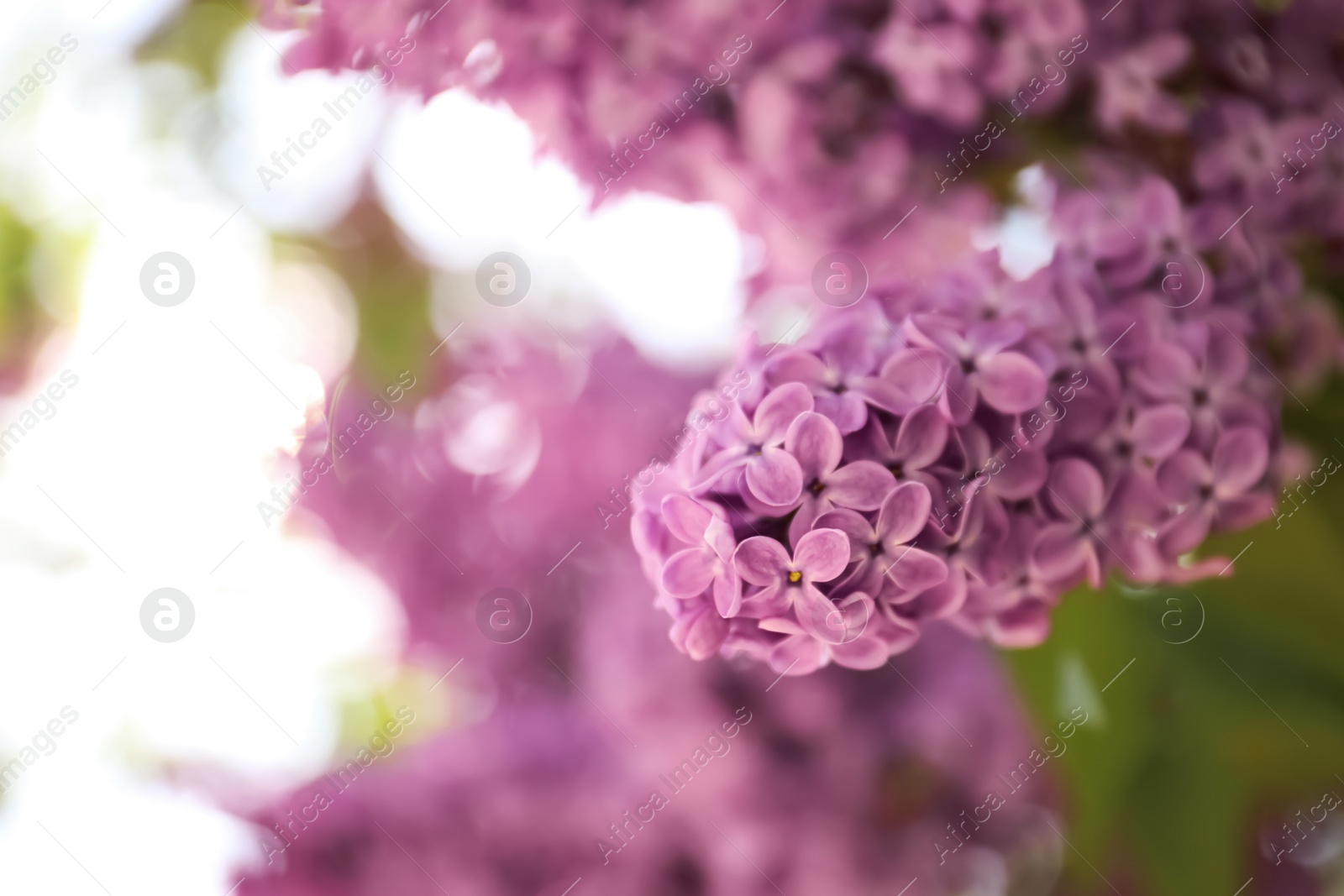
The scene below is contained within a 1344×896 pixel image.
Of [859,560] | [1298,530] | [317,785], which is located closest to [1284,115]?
[1298,530]

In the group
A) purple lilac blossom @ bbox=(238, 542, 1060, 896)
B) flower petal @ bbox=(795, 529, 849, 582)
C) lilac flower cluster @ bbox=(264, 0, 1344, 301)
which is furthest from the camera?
purple lilac blossom @ bbox=(238, 542, 1060, 896)

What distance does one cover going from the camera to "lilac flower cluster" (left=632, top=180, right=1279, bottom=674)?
0.28 m

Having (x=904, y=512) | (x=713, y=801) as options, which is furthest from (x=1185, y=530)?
(x=713, y=801)

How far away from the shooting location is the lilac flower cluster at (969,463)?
28 centimetres

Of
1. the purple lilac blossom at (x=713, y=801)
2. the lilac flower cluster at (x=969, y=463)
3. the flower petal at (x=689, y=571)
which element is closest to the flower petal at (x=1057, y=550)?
the lilac flower cluster at (x=969, y=463)

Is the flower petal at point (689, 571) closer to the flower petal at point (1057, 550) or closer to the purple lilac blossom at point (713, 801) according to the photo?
the flower petal at point (1057, 550)

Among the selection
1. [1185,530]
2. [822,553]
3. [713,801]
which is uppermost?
[822,553]

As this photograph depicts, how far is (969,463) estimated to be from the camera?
0.30 metres

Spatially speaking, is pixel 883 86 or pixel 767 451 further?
pixel 883 86

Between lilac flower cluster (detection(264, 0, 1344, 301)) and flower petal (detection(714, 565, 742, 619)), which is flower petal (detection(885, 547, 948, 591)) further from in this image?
lilac flower cluster (detection(264, 0, 1344, 301))

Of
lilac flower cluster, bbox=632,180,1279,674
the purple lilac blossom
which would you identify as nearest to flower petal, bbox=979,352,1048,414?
lilac flower cluster, bbox=632,180,1279,674

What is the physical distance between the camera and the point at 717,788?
1.75ft

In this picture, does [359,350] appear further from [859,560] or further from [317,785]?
[859,560]

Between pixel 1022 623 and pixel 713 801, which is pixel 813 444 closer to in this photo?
pixel 1022 623
